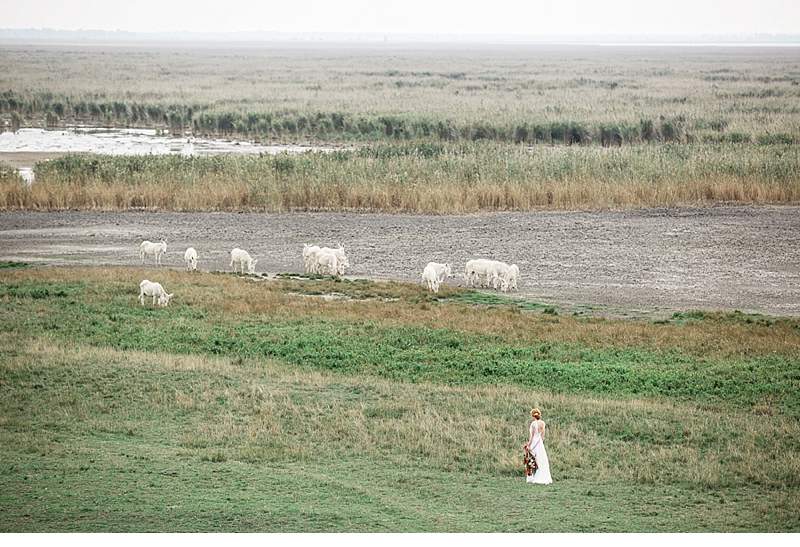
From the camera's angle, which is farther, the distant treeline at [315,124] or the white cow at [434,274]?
the distant treeline at [315,124]

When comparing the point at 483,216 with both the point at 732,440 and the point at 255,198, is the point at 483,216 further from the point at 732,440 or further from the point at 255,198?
the point at 732,440

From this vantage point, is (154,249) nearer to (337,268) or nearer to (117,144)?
(337,268)

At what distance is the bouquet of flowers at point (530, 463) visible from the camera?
31.6ft

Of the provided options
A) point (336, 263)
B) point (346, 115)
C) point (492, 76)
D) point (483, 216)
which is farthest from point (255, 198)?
point (492, 76)

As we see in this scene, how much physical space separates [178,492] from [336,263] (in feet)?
31.1

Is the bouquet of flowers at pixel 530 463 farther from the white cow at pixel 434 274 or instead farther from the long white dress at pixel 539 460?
the white cow at pixel 434 274

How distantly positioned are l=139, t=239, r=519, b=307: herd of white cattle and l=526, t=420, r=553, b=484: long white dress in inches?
305

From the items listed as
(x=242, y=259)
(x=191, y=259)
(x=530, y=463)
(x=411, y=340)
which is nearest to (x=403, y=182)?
(x=242, y=259)

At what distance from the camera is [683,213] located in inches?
866

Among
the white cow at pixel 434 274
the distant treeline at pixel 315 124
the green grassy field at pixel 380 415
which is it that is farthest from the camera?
the distant treeline at pixel 315 124

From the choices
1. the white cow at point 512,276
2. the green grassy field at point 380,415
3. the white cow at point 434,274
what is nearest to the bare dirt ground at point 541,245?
the white cow at point 512,276

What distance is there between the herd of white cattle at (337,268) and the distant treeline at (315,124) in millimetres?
14408

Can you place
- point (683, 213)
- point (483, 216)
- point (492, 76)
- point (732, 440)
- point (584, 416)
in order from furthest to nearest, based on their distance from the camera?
1. point (492, 76)
2. point (483, 216)
3. point (683, 213)
4. point (584, 416)
5. point (732, 440)

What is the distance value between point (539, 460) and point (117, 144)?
29.8m
